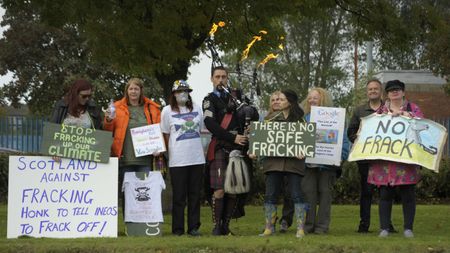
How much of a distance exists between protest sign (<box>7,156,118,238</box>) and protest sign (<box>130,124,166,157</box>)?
346 mm

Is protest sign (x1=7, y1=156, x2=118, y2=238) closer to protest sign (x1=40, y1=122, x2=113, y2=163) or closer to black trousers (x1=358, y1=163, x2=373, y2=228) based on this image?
protest sign (x1=40, y1=122, x2=113, y2=163)

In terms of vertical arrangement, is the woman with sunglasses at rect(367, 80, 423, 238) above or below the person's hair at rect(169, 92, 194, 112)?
below

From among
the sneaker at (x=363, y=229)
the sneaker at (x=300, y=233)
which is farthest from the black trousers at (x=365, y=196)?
the sneaker at (x=300, y=233)

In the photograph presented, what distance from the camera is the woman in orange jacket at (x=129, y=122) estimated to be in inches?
428

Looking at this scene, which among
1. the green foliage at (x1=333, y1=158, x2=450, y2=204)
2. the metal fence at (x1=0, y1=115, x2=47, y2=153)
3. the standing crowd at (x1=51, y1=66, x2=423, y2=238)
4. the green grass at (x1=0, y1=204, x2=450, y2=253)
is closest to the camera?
the green grass at (x1=0, y1=204, x2=450, y2=253)

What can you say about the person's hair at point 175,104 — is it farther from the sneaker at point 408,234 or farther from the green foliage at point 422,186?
the green foliage at point 422,186

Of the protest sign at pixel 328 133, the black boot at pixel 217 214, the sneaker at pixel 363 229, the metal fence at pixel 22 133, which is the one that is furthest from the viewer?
the metal fence at pixel 22 133

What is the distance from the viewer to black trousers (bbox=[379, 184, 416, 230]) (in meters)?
10.5

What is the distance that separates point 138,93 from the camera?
1089 cm

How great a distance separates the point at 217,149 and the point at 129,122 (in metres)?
1.13

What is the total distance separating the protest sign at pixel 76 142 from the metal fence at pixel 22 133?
15.8 m

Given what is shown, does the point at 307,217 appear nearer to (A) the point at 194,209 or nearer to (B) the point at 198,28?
(A) the point at 194,209

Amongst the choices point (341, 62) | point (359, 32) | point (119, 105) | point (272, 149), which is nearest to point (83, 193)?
point (119, 105)

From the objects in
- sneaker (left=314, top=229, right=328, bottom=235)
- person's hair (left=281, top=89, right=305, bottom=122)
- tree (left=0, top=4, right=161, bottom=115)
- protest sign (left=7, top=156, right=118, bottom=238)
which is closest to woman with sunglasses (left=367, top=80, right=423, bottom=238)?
sneaker (left=314, top=229, right=328, bottom=235)
